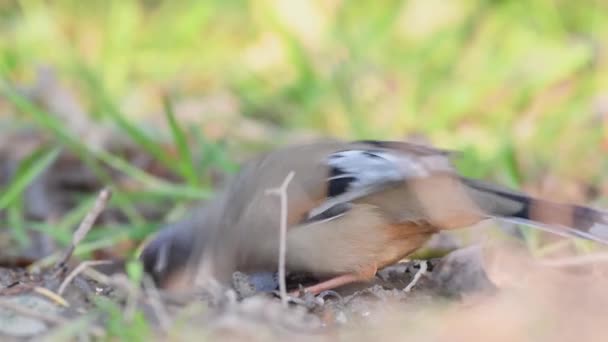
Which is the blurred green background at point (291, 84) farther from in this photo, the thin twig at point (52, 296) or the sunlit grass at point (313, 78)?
the thin twig at point (52, 296)

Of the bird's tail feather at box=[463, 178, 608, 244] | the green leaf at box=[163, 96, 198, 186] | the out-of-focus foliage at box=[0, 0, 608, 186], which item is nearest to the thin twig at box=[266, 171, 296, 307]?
the bird's tail feather at box=[463, 178, 608, 244]

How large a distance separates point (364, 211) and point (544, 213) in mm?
480

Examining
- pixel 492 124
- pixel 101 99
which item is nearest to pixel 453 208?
pixel 101 99

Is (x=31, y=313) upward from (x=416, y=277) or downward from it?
upward

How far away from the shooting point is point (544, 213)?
9.99 ft

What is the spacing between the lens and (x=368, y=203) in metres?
3.16

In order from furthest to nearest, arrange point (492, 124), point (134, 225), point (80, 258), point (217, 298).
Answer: point (492, 124)
point (134, 225)
point (80, 258)
point (217, 298)

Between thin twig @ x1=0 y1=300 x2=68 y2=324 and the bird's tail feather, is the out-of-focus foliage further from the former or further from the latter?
thin twig @ x1=0 y1=300 x2=68 y2=324

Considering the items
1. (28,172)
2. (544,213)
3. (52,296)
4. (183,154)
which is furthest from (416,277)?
(28,172)

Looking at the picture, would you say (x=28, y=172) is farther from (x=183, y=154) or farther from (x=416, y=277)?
(x=416, y=277)

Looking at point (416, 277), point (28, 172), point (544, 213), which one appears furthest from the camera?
point (28, 172)

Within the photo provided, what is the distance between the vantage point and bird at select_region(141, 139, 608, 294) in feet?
10.1

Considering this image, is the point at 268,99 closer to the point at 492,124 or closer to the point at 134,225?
the point at 492,124

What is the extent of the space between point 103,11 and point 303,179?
169 inches
